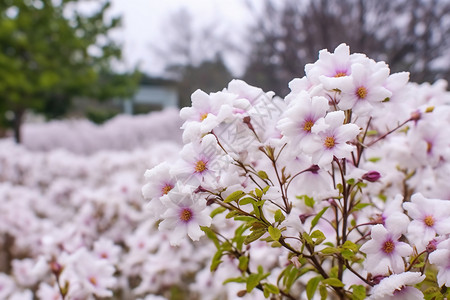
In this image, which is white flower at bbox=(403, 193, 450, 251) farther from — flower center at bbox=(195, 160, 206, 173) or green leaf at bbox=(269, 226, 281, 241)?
flower center at bbox=(195, 160, 206, 173)

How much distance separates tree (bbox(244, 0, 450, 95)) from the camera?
6727 millimetres

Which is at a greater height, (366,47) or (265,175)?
(366,47)

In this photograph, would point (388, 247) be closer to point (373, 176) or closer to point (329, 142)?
point (373, 176)

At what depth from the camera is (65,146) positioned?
448 inches

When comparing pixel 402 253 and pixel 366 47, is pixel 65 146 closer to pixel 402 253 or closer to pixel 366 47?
pixel 366 47

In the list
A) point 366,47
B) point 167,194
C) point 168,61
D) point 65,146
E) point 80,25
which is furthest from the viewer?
point 168,61

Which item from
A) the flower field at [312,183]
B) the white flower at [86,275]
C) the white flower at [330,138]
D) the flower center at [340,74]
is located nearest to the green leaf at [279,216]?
the flower field at [312,183]

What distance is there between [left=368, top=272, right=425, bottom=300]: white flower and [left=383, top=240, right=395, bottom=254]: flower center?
69 mm

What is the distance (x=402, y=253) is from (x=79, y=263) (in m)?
1.10

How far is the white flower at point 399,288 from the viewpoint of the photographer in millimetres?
887

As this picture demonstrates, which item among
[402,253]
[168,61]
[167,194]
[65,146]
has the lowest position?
[402,253]

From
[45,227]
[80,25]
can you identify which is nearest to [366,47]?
[45,227]

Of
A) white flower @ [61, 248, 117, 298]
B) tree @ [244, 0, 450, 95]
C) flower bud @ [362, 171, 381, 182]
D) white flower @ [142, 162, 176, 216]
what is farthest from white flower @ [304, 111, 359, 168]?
tree @ [244, 0, 450, 95]

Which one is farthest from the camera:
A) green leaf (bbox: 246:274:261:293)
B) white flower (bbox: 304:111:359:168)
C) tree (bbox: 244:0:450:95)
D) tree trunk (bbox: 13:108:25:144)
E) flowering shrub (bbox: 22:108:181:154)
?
tree trunk (bbox: 13:108:25:144)
